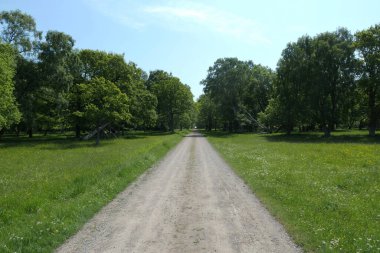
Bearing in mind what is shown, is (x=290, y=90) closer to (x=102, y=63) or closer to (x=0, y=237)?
→ (x=102, y=63)

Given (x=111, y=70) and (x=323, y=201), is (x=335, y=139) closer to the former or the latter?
(x=111, y=70)

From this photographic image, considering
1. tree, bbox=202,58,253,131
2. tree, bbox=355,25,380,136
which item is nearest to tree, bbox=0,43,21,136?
tree, bbox=355,25,380,136

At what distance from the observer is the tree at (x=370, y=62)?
57.1 m

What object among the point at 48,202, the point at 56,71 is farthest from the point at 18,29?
the point at 48,202

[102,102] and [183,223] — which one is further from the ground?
[102,102]

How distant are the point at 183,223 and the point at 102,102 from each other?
1796 inches

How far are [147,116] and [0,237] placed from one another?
229ft

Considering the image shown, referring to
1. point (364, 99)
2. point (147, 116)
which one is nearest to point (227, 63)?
point (147, 116)

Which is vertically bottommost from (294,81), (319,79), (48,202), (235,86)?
(48,202)

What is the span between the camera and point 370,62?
57.5 metres

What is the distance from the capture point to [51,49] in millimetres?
55469

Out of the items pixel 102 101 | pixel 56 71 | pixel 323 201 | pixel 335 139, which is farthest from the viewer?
pixel 56 71

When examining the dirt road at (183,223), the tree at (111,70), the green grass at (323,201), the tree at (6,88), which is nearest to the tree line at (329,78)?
the tree at (111,70)

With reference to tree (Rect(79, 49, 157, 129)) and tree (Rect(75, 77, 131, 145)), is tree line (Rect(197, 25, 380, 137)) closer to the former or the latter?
tree (Rect(79, 49, 157, 129))
